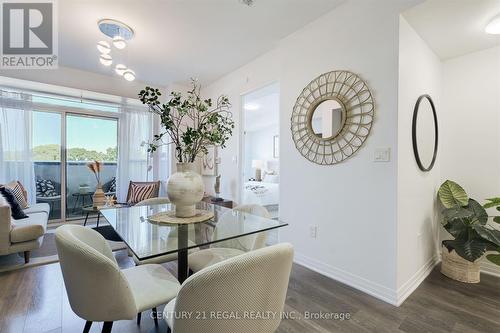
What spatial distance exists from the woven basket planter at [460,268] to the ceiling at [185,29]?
2.73 metres

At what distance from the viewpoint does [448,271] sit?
229 centimetres

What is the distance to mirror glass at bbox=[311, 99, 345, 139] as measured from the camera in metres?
2.20

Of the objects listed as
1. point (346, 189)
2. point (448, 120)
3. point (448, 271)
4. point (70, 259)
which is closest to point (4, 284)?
point (70, 259)

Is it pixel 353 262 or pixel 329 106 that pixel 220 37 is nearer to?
pixel 329 106

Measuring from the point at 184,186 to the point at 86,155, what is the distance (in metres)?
3.83

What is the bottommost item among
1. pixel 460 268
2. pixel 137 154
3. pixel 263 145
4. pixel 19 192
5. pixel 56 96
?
pixel 460 268

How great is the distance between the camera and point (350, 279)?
213cm

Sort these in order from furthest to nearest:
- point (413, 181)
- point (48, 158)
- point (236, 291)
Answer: point (48, 158), point (413, 181), point (236, 291)

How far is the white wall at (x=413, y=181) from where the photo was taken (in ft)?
6.27

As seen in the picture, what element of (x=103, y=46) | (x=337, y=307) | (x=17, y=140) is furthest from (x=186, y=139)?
(x=17, y=140)

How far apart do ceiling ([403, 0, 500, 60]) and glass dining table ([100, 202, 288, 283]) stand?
2.05 meters

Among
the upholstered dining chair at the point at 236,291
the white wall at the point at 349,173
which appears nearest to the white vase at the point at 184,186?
the upholstered dining chair at the point at 236,291

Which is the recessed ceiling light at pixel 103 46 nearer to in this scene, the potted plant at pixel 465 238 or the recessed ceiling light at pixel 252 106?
the recessed ceiling light at pixel 252 106

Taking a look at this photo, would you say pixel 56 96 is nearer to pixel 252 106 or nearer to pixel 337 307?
pixel 252 106
